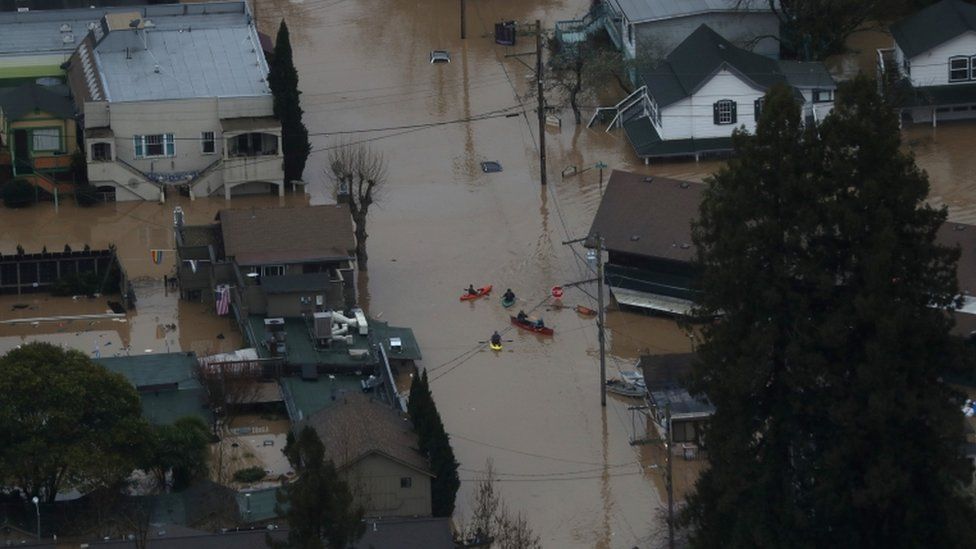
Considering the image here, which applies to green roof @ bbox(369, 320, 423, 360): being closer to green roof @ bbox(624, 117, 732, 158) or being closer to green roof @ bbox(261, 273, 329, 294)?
green roof @ bbox(261, 273, 329, 294)

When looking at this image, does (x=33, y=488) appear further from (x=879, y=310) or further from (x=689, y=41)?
(x=689, y=41)

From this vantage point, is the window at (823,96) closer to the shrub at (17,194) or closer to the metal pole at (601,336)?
the metal pole at (601,336)

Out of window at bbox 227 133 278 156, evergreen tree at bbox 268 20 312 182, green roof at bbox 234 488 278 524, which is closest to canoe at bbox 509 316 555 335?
green roof at bbox 234 488 278 524

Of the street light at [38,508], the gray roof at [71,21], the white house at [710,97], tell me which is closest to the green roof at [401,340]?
the street light at [38,508]

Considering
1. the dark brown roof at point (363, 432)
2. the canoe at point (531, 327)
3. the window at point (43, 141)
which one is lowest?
the dark brown roof at point (363, 432)

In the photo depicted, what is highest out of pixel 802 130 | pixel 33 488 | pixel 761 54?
pixel 761 54

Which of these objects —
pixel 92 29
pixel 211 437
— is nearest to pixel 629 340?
pixel 211 437
